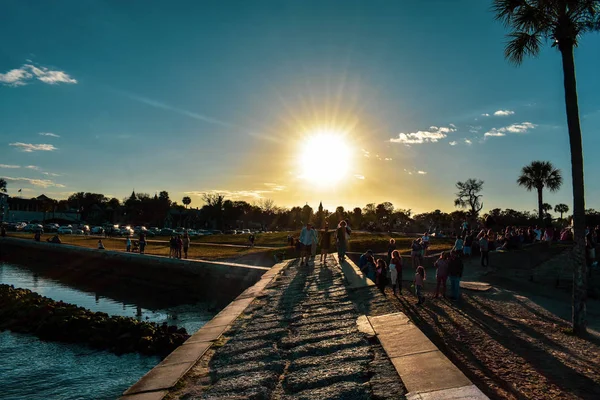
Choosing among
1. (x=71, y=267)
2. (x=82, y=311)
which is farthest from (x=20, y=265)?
(x=82, y=311)

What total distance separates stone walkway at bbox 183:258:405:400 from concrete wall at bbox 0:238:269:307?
965 cm

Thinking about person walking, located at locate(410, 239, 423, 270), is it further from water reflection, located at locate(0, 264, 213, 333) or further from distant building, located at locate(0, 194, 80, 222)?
distant building, located at locate(0, 194, 80, 222)

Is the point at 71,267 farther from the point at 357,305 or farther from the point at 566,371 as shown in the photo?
the point at 566,371

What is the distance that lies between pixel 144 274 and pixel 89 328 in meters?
13.2

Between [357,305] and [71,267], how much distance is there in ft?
105

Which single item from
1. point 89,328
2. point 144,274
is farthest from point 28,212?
point 89,328

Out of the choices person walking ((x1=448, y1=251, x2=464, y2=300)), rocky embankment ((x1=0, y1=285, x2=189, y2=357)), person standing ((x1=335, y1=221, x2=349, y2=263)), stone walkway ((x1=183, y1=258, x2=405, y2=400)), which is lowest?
rocky embankment ((x1=0, y1=285, x2=189, y2=357))

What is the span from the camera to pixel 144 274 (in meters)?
26.7

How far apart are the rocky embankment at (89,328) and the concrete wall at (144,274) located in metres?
5.45

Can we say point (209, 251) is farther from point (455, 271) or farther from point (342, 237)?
point (455, 271)

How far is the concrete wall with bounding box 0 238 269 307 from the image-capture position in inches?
811

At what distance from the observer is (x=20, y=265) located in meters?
38.6

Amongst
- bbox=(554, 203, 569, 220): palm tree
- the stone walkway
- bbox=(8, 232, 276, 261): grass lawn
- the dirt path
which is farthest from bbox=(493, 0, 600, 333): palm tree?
bbox=(554, 203, 569, 220): palm tree

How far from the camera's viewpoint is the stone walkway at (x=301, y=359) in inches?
185
